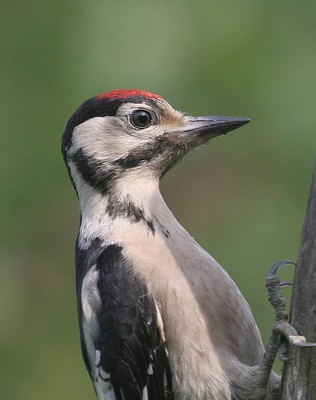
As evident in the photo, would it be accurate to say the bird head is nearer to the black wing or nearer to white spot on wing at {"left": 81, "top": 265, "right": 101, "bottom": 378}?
white spot on wing at {"left": 81, "top": 265, "right": 101, "bottom": 378}

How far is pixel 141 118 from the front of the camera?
5820 millimetres

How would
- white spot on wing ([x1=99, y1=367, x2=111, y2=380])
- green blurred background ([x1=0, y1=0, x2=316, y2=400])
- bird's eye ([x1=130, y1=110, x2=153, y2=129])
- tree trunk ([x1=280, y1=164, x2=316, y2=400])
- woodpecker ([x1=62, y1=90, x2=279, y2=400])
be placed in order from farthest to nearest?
1. green blurred background ([x1=0, y1=0, x2=316, y2=400])
2. bird's eye ([x1=130, y1=110, x2=153, y2=129])
3. white spot on wing ([x1=99, y1=367, x2=111, y2=380])
4. woodpecker ([x1=62, y1=90, x2=279, y2=400])
5. tree trunk ([x1=280, y1=164, x2=316, y2=400])

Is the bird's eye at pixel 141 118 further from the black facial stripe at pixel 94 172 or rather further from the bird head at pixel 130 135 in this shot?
the black facial stripe at pixel 94 172

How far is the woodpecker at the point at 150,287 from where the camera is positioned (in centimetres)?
519

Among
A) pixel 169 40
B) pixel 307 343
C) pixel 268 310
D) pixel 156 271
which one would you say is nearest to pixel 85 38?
pixel 169 40

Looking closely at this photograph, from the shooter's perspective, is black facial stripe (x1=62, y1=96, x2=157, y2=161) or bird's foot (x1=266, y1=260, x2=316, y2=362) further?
black facial stripe (x1=62, y1=96, x2=157, y2=161)

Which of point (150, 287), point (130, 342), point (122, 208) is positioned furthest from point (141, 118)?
point (130, 342)

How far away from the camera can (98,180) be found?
5699 mm

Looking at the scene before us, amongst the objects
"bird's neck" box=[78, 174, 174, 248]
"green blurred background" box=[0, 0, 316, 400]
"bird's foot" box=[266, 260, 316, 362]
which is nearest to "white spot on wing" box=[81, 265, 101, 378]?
"bird's neck" box=[78, 174, 174, 248]

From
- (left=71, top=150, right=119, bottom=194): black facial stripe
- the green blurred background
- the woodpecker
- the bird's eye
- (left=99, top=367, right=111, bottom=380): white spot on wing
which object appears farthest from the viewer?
the green blurred background

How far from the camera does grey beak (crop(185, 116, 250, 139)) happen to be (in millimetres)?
5703

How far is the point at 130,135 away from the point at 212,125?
34cm

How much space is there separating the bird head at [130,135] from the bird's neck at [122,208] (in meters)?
0.04

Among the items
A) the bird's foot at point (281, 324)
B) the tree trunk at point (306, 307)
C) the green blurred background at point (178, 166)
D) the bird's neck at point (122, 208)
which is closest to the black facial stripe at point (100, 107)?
the bird's neck at point (122, 208)
